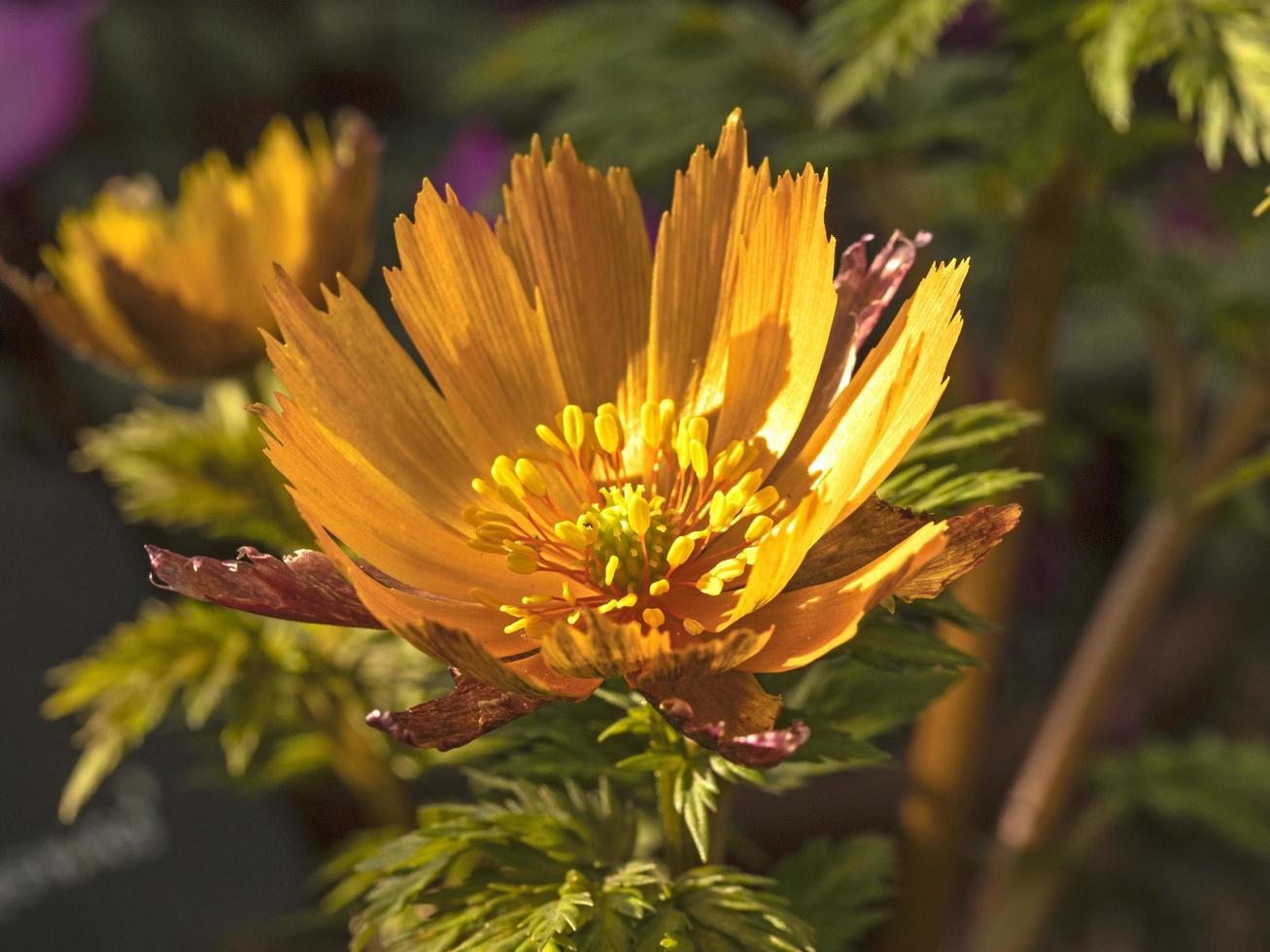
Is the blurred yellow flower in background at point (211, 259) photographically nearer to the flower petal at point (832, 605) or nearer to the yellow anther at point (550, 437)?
the yellow anther at point (550, 437)

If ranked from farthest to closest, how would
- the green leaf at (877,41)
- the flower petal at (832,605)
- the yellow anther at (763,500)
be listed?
the green leaf at (877,41) → the yellow anther at (763,500) → the flower petal at (832,605)

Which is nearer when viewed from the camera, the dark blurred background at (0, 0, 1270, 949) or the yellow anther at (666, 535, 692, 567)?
the yellow anther at (666, 535, 692, 567)

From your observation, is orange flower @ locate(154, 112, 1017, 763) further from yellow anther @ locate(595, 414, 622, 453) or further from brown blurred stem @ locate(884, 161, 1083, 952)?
brown blurred stem @ locate(884, 161, 1083, 952)

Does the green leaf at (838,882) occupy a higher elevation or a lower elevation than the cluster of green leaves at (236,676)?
lower

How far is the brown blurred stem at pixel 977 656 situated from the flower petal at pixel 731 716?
0.80 ft

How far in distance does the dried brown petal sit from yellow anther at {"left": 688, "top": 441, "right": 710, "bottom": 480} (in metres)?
0.12

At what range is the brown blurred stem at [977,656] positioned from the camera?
2.02ft

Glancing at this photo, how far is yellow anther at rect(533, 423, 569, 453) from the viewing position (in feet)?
1.37

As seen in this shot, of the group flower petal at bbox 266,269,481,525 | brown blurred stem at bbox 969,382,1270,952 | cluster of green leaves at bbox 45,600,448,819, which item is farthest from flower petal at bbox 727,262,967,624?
brown blurred stem at bbox 969,382,1270,952

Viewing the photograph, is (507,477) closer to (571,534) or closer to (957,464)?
(571,534)

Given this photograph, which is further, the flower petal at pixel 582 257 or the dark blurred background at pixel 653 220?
the dark blurred background at pixel 653 220

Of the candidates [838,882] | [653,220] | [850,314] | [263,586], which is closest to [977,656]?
[838,882]

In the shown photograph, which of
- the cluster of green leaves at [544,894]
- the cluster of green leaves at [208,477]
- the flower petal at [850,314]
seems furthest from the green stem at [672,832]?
the cluster of green leaves at [208,477]

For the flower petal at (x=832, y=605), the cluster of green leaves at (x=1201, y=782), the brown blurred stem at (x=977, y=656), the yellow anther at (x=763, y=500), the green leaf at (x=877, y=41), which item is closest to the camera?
the flower petal at (x=832, y=605)
